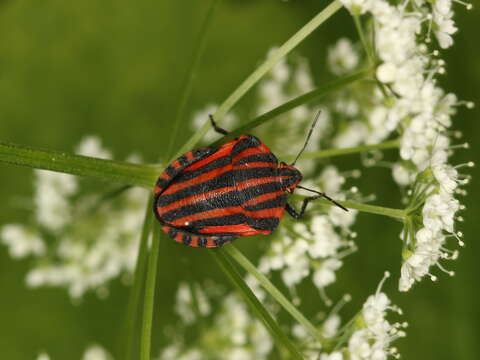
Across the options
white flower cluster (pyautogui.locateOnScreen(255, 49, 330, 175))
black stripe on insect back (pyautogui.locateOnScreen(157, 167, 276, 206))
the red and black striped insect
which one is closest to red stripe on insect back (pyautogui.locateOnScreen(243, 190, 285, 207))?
the red and black striped insect

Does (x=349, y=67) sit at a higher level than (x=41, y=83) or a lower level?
lower

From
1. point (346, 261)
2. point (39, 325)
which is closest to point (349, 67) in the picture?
point (346, 261)

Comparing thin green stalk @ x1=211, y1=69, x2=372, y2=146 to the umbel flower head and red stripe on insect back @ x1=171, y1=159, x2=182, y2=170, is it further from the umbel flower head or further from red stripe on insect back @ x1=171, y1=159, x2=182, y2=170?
the umbel flower head

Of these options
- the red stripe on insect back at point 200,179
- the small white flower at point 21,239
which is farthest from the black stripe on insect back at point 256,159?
the small white flower at point 21,239

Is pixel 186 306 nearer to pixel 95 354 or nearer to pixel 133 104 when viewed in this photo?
pixel 95 354

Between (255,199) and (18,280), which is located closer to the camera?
(255,199)

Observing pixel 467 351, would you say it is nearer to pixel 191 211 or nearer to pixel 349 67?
pixel 349 67

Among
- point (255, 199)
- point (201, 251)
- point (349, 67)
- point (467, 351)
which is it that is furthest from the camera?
point (201, 251)
